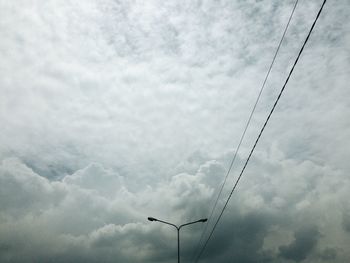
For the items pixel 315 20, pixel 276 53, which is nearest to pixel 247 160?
pixel 276 53

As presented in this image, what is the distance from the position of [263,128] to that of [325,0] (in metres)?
6.79

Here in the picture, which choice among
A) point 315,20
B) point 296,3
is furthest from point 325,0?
point 296,3

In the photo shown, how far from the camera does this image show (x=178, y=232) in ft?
108

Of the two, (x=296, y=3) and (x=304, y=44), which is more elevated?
(x=296, y=3)

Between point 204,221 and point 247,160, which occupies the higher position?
point 204,221

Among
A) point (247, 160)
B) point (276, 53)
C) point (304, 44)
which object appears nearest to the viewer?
point (304, 44)

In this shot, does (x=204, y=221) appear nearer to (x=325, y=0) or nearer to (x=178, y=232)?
(x=178, y=232)

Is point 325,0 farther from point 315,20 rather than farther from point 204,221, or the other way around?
point 204,221

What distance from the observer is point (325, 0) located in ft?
25.5

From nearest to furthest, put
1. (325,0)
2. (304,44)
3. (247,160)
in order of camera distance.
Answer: (325,0) < (304,44) < (247,160)

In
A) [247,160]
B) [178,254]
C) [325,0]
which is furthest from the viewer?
[178,254]

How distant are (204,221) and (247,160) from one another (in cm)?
1871

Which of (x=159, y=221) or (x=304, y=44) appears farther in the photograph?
(x=159, y=221)

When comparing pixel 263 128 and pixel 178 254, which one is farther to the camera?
pixel 178 254
